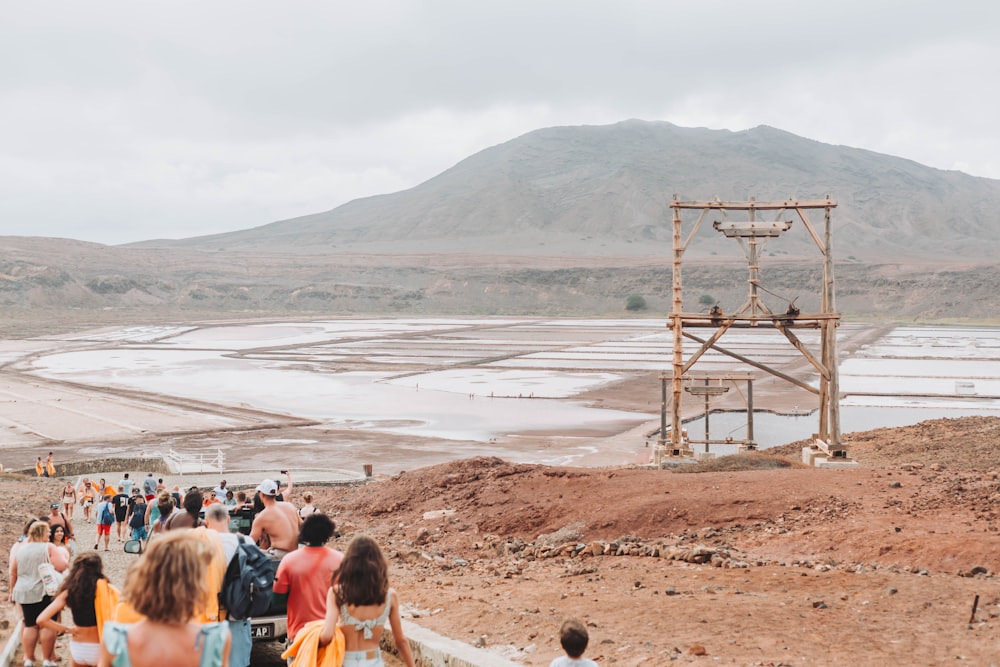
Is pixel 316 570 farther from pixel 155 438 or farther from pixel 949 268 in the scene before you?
pixel 949 268

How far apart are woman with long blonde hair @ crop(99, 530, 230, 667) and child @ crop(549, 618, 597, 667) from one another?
1586 mm

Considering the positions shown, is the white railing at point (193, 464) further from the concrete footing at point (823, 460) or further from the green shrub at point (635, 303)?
the green shrub at point (635, 303)

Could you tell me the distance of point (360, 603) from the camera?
538 cm

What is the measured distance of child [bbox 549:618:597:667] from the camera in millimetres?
5062

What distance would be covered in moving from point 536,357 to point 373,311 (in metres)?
86.8

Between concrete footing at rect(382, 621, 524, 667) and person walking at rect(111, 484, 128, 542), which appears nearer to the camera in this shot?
concrete footing at rect(382, 621, 524, 667)

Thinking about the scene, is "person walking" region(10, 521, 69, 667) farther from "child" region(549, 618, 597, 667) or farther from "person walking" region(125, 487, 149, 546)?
"person walking" region(125, 487, 149, 546)

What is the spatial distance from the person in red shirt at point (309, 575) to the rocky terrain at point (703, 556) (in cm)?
226

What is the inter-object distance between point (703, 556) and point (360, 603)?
6464mm

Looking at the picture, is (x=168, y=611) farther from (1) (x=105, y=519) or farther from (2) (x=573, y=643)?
(1) (x=105, y=519)

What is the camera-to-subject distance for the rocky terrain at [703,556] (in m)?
7.75

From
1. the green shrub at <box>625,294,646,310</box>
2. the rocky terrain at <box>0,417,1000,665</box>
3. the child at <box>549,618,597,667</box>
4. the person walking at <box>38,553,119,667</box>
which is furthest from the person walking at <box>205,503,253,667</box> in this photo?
the green shrub at <box>625,294,646,310</box>

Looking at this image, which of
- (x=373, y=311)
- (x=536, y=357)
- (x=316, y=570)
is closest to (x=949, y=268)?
(x=373, y=311)

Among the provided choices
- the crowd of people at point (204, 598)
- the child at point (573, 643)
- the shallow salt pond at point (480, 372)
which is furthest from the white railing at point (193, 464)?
the child at point (573, 643)
